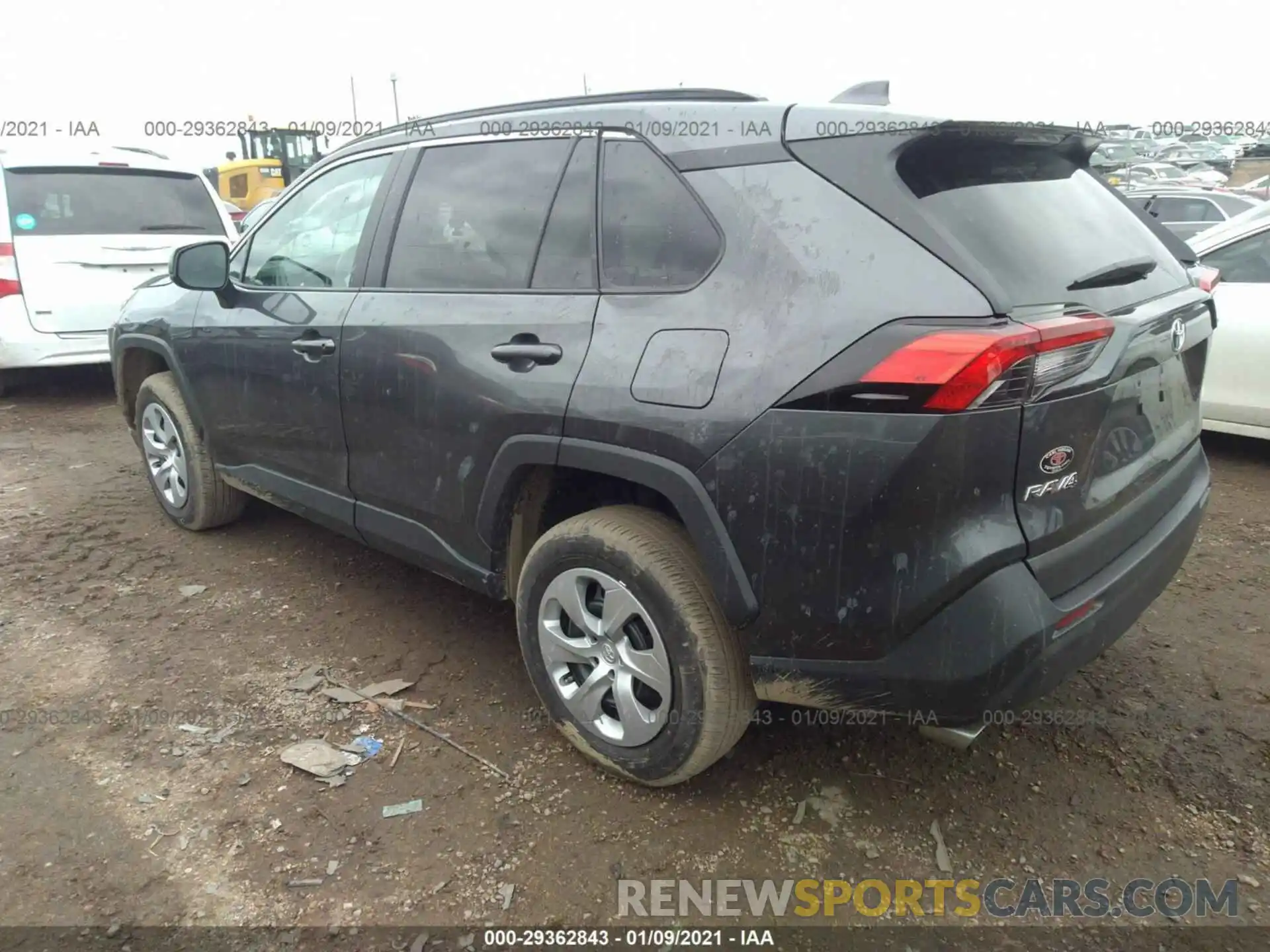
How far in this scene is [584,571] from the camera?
240cm

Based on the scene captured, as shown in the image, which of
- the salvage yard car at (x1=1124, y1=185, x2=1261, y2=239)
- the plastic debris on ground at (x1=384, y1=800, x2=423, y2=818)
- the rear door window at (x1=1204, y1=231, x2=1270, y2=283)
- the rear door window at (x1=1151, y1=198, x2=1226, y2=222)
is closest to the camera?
the plastic debris on ground at (x1=384, y1=800, x2=423, y2=818)

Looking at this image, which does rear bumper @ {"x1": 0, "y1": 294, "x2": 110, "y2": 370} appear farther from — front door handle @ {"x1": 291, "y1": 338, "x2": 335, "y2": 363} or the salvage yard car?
the salvage yard car

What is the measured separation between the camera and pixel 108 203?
267 inches

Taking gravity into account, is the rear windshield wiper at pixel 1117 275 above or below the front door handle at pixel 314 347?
above

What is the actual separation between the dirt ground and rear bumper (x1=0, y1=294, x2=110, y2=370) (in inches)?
134

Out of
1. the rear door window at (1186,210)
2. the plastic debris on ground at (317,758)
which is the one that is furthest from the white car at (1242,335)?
the rear door window at (1186,210)

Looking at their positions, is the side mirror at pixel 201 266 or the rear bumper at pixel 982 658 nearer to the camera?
the rear bumper at pixel 982 658

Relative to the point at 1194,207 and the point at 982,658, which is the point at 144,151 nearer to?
the point at 982,658

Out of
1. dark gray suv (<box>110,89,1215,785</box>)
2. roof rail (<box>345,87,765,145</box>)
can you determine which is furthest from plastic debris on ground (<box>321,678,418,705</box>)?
roof rail (<box>345,87,765,145</box>)

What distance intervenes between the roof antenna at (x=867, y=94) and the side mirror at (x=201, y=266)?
8.17 feet

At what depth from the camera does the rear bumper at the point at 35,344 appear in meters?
6.32

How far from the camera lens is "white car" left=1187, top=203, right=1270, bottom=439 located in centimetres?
479

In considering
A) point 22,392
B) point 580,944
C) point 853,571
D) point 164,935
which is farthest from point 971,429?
point 22,392

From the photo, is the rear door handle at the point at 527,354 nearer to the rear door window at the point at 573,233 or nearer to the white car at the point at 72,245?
the rear door window at the point at 573,233
